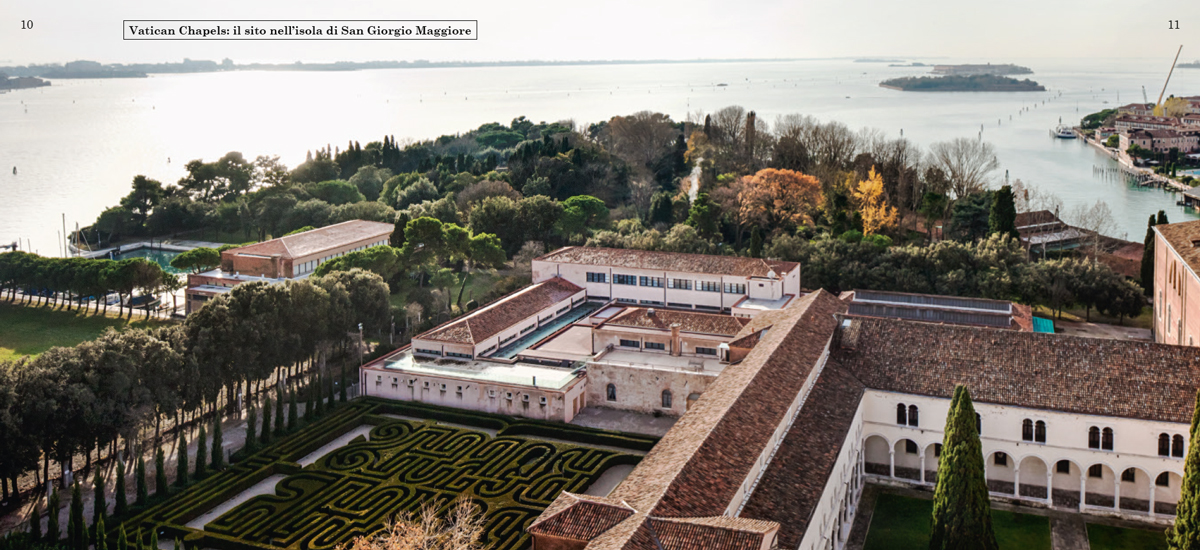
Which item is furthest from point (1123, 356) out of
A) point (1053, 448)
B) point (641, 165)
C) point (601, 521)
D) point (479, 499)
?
point (641, 165)

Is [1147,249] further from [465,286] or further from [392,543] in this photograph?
[392,543]

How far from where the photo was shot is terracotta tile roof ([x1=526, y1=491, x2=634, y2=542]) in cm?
1708

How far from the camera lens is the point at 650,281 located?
4144 cm

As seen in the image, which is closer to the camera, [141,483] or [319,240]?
[141,483]

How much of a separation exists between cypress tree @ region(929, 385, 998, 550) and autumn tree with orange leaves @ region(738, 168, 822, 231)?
3423cm

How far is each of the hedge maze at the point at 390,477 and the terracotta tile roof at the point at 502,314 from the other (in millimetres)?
3706

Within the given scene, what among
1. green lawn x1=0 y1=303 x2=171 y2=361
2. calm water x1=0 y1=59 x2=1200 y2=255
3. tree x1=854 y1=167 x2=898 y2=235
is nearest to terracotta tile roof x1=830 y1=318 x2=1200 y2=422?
tree x1=854 y1=167 x2=898 y2=235

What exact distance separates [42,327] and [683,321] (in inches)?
1265

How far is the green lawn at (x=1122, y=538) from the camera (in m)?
22.2

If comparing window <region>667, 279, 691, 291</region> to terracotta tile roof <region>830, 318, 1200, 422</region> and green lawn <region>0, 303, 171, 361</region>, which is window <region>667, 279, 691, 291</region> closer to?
terracotta tile roof <region>830, 318, 1200, 422</region>

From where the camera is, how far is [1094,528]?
23.2 metres

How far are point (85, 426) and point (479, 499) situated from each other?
1166 centimetres

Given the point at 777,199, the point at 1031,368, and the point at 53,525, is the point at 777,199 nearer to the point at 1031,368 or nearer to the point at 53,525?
the point at 1031,368

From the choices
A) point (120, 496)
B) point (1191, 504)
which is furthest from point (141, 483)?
point (1191, 504)
